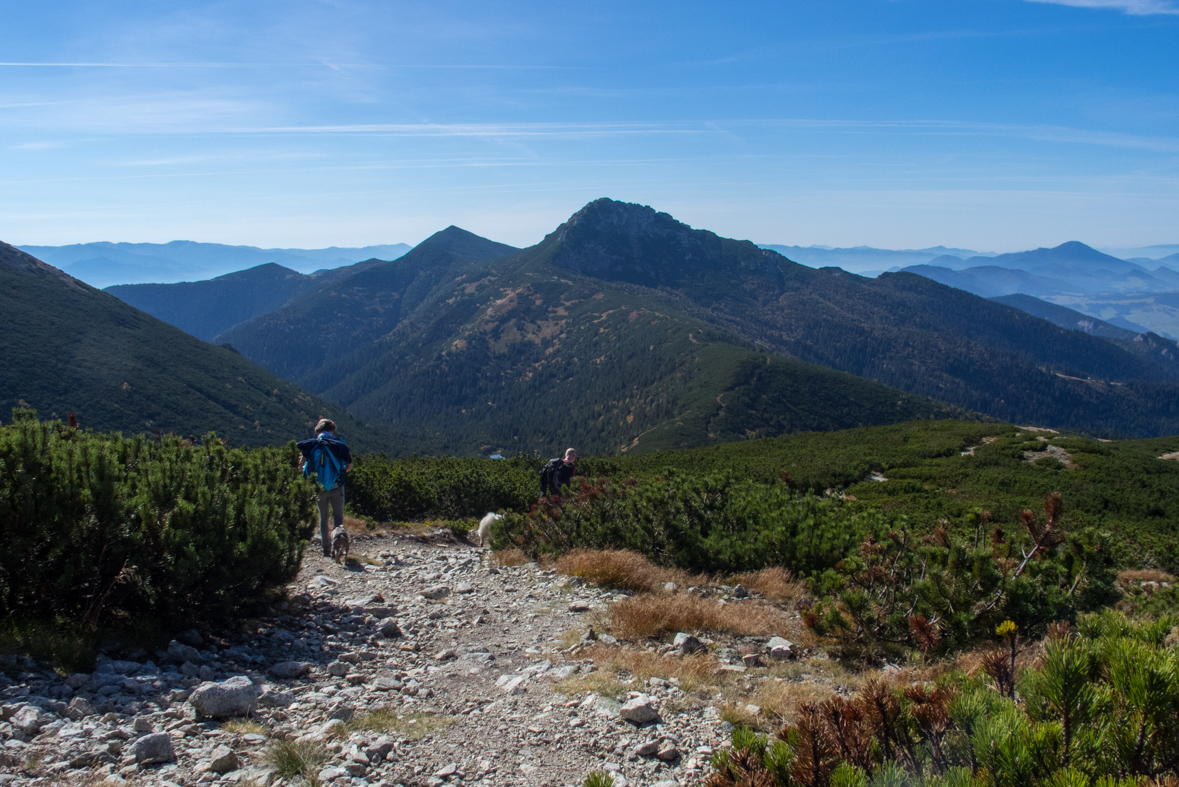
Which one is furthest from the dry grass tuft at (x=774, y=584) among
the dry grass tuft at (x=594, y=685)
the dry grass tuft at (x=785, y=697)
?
the dry grass tuft at (x=594, y=685)

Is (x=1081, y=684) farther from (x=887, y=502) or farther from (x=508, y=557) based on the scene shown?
(x=887, y=502)

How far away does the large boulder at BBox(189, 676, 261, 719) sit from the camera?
404cm

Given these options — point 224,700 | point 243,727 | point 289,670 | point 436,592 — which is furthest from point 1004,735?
point 436,592

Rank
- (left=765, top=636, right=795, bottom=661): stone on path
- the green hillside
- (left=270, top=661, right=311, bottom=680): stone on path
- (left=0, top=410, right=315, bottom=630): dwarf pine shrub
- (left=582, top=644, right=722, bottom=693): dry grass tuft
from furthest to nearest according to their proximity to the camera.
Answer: the green hillside, (left=765, top=636, right=795, bottom=661): stone on path, (left=582, top=644, right=722, bottom=693): dry grass tuft, (left=270, top=661, right=311, bottom=680): stone on path, (left=0, top=410, right=315, bottom=630): dwarf pine shrub

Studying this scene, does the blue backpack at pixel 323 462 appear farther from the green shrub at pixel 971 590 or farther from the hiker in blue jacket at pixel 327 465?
the green shrub at pixel 971 590

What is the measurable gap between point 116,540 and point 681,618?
5114 mm

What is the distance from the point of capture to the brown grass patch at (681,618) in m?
6.43

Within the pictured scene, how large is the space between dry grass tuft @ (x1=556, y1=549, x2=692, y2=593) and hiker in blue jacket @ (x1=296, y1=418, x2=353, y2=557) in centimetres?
365

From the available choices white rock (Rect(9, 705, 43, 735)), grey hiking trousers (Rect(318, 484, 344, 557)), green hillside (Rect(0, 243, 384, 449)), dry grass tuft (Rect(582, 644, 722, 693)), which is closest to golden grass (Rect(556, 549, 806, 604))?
dry grass tuft (Rect(582, 644, 722, 693))

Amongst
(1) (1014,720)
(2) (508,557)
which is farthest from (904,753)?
(2) (508,557)

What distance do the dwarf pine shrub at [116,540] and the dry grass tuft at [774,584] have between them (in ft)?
18.8

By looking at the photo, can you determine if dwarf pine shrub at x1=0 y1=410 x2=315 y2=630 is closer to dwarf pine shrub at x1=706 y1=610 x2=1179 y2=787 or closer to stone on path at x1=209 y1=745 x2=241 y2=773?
stone on path at x1=209 y1=745 x2=241 y2=773

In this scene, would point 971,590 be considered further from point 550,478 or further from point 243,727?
point 550,478

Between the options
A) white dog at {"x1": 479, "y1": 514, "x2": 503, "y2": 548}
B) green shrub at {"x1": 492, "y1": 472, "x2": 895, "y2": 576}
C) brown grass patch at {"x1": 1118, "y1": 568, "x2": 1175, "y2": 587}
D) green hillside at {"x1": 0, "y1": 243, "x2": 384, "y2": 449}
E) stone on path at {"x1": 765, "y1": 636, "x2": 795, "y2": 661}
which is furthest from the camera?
green hillside at {"x1": 0, "y1": 243, "x2": 384, "y2": 449}
